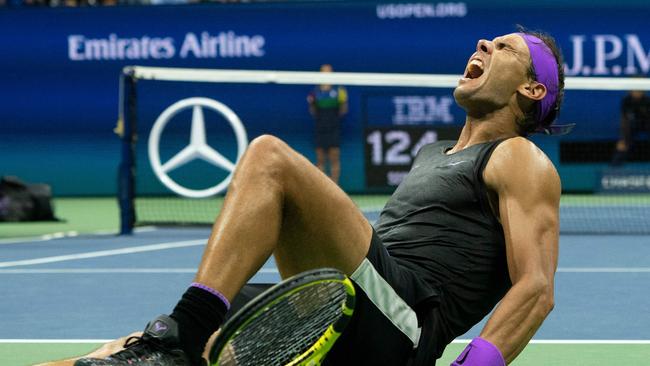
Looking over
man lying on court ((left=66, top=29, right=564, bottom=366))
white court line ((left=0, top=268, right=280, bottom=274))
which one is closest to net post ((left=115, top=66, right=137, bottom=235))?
white court line ((left=0, top=268, right=280, bottom=274))

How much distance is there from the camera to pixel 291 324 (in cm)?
337

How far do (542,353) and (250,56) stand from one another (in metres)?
11.6

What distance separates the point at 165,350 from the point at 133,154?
29.1ft

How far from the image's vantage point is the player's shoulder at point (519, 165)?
3797 mm

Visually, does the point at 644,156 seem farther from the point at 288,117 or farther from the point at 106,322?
the point at 106,322

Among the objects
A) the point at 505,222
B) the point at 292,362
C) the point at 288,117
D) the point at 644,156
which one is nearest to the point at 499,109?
the point at 505,222

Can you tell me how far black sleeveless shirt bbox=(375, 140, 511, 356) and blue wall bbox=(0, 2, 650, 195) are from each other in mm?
11569

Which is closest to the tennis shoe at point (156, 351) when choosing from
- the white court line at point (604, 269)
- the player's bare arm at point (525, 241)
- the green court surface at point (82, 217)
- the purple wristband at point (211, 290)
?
the purple wristband at point (211, 290)

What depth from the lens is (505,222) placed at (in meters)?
3.79

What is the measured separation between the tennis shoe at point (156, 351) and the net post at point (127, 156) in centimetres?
867

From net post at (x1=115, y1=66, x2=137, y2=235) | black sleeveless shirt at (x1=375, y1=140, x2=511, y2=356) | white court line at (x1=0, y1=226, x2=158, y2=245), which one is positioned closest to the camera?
black sleeveless shirt at (x1=375, y1=140, x2=511, y2=356)

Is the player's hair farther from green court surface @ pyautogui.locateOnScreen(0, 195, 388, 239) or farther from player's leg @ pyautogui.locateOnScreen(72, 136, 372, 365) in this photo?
green court surface @ pyautogui.locateOnScreen(0, 195, 388, 239)

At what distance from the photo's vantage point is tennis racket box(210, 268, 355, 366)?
10.1ft

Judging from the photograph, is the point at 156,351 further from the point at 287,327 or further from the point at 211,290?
the point at 287,327
